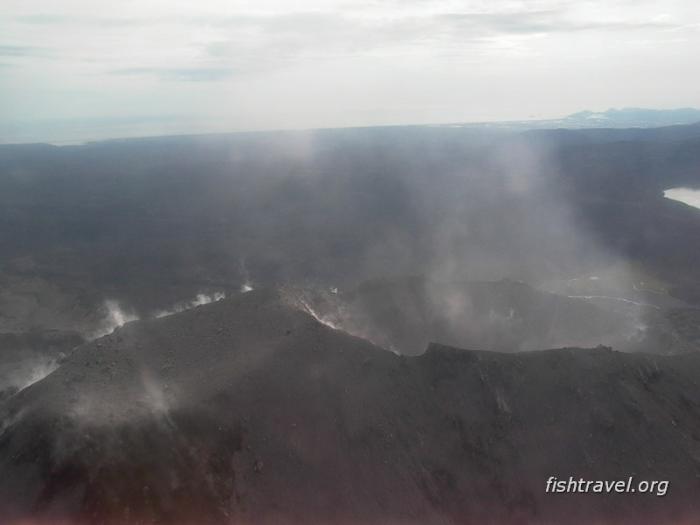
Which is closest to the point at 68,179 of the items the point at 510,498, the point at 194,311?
the point at 194,311

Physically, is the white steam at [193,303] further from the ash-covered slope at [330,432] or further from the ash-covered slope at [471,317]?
the ash-covered slope at [330,432]

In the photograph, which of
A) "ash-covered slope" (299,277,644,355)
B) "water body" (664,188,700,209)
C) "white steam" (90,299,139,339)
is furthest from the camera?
"water body" (664,188,700,209)

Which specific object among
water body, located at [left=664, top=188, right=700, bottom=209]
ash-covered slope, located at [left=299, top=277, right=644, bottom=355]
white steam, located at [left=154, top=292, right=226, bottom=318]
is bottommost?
water body, located at [left=664, top=188, right=700, bottom=209]

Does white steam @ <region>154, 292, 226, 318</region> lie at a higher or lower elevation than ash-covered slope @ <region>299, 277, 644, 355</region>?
lower

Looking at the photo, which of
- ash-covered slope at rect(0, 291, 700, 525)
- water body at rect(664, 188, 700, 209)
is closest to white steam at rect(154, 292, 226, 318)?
ash-covered slope at rect(0, 291, 700, 525)

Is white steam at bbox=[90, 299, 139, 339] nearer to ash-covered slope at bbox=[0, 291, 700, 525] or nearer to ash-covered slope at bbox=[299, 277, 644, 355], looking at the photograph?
ash-covered slope at bbox=[299, 277, 644, 355]

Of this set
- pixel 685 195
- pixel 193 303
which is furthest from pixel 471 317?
pixel 685 195
